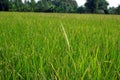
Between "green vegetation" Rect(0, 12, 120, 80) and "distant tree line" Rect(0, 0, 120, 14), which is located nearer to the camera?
"green vegetation" Rect(0, 12, 120, 80)

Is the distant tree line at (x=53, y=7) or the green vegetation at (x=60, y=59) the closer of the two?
the green vegetation at (x=60, y=59)

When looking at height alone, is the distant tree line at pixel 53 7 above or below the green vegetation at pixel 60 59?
below

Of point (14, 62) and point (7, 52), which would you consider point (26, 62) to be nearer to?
point (14, 62)

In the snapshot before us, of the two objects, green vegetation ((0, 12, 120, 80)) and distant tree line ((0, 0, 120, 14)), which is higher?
green vegetation ((0, 12, 120, 80))

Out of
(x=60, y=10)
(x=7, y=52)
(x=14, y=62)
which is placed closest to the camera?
(x=14, y=62)

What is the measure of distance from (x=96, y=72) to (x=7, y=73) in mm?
376

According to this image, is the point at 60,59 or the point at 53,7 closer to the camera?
the point at 60,59

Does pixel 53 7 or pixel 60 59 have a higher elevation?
pixel 60 59

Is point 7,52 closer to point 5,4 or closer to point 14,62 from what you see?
point 14,62

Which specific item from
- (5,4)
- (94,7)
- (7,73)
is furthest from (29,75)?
(94,7)

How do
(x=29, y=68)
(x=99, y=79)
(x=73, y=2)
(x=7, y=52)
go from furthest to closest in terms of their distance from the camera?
1. (x=73, y=2)
2. (x=7, y=52)
3. (x=29, y=68)
4. (x=99, y=79)

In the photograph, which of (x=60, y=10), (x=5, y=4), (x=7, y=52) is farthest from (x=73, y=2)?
(x=7, y=52)

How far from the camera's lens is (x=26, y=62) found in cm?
114

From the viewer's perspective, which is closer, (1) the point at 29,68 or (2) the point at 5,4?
(1) the point at 29,68
